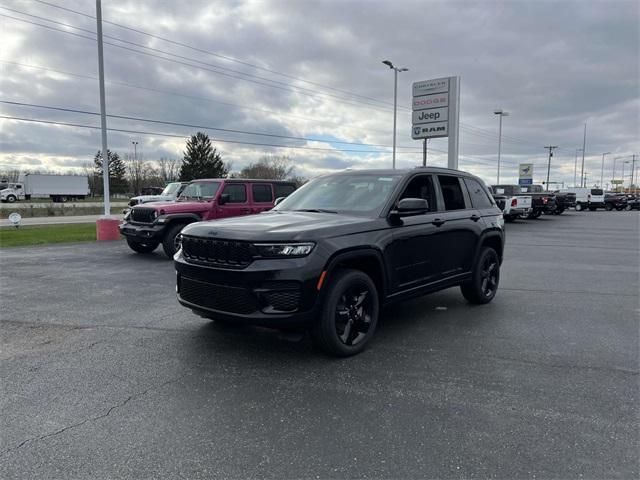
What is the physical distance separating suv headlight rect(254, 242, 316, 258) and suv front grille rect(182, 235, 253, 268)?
106mm

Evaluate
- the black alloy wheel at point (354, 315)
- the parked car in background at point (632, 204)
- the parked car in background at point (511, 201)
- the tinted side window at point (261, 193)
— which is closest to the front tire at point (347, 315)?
the black alloy wheel at point (354, 315)

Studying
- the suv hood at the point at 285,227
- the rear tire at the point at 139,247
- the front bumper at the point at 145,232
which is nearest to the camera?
the suv hood at the point at 285,227

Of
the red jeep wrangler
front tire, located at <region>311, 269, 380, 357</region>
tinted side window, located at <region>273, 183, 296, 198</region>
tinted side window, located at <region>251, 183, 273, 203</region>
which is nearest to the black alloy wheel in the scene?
front tire, located at <region>311, 269, 380, 357</region>

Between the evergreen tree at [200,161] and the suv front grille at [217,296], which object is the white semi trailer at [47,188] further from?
the suv front grille at [217,296]

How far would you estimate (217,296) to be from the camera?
421 centimetres

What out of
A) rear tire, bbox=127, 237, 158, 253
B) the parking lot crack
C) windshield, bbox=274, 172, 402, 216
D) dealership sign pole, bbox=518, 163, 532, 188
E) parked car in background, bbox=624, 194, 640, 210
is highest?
dealership sign pole, bbox=518, 163, 532, 188

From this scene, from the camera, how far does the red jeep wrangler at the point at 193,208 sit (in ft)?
34.8

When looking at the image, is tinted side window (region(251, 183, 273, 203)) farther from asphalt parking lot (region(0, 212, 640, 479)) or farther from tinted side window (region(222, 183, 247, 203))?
asphalt parking lot (region(0, 212, 640, 479))

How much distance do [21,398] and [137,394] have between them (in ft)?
2.82

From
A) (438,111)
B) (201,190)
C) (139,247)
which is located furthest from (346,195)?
(438,111)

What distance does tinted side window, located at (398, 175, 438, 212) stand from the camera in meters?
5.31

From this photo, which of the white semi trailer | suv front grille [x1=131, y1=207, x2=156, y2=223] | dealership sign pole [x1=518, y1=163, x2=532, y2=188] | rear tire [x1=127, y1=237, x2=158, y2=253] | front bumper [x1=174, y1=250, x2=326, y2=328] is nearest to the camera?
front bumper [x1=174, y1=250, x2=326, y2=328]

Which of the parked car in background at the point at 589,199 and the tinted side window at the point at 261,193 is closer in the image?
the tinted side window at the point at 261,193

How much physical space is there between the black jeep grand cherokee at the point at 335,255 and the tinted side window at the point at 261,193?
6.23 meters
